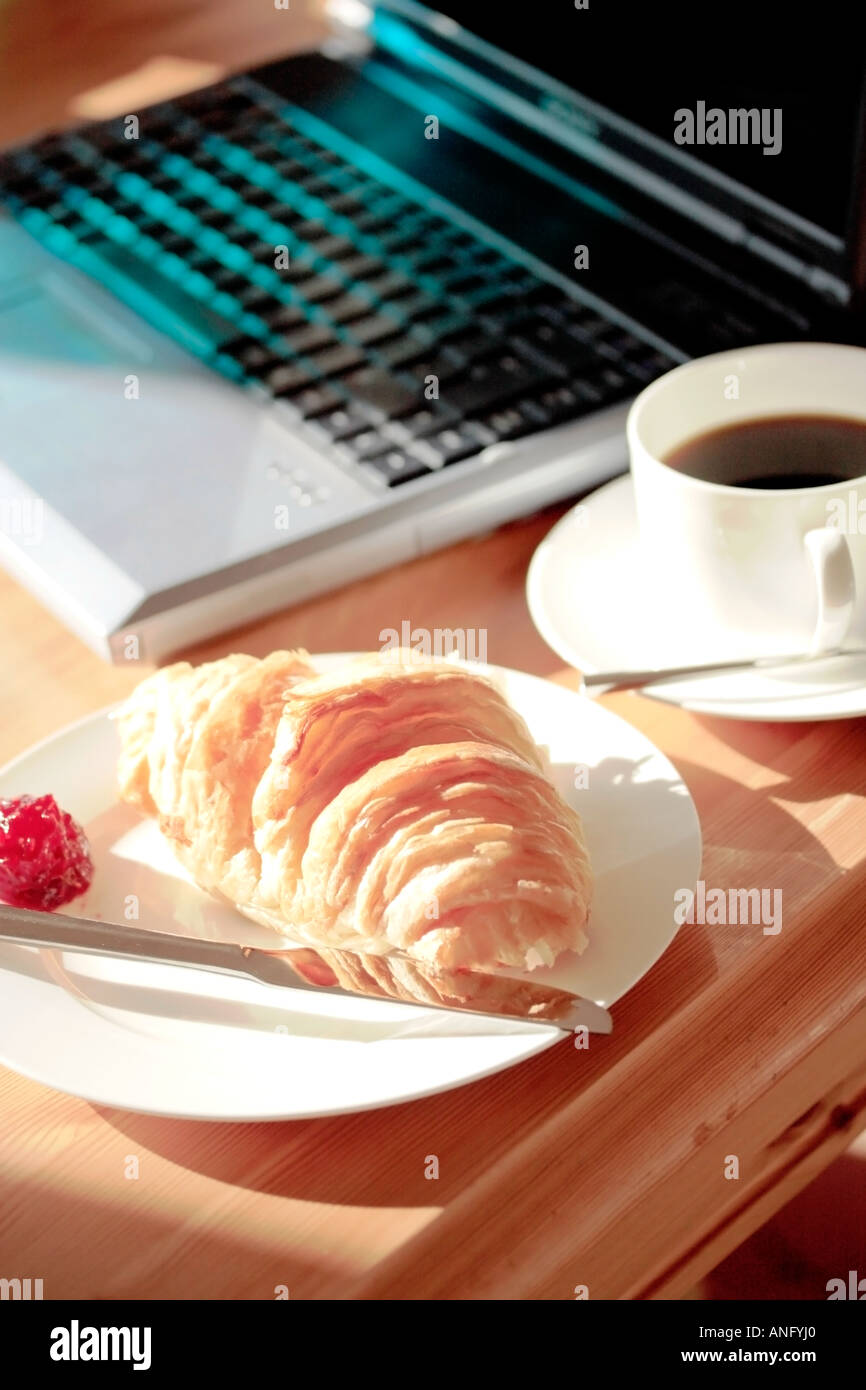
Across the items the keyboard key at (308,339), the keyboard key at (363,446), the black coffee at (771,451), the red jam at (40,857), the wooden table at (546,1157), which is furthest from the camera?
the keyboard key at (308,339)

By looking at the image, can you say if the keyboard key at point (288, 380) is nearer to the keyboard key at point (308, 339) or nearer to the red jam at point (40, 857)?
the keyboard key at point (308, 339)

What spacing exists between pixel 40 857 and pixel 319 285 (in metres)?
0.58

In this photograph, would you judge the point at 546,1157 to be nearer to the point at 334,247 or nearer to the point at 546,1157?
the point at 546,1157

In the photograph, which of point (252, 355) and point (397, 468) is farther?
point (252, 355)

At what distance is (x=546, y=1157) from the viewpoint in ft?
2.04

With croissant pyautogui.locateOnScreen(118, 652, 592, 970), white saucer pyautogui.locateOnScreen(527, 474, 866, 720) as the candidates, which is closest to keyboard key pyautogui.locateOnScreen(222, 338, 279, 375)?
white saucer pyautogui.locateOnScreen(527, 474, 866, 720)

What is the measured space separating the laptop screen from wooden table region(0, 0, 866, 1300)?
434 mm

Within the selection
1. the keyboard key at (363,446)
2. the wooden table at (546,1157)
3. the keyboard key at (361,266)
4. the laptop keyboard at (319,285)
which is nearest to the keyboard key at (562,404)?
the laptop keyboard at (319,285)

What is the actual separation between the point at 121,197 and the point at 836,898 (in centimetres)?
87

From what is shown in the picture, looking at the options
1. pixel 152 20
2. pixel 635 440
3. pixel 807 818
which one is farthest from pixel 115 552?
pixel 152 20

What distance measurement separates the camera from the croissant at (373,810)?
0.64 metres

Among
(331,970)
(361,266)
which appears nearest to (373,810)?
(331,970)

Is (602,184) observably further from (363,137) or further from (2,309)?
(2,309)

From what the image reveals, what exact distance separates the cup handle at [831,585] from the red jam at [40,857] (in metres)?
0.40
